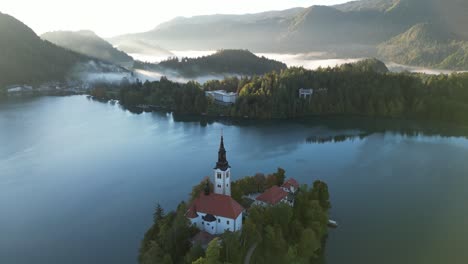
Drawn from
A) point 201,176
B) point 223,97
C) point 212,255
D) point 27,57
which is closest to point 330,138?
point 201,176

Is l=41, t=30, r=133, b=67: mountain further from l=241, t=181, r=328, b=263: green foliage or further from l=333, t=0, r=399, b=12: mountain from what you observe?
l=333, t=0, r=399, b=12: mountain

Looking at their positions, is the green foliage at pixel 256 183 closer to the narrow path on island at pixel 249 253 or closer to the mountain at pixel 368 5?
the narrow path on island at pixel 249 253

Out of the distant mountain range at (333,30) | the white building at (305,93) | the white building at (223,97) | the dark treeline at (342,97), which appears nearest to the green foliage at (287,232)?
the dark treeline at (342,97)

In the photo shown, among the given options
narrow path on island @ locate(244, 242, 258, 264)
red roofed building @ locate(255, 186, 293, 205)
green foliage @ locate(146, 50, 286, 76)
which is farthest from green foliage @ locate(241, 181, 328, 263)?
green foliage @ locate(146, 50, 286, 76)

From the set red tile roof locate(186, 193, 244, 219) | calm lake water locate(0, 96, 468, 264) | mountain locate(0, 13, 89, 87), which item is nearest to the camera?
red tile roof locate(186, 193, 244, 219)

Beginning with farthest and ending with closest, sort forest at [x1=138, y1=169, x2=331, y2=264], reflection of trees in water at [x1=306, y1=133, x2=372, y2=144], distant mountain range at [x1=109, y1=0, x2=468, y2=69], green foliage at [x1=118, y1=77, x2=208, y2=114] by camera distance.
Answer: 1. distant mountain range at [x1=109, y1=0, x2=468, y2=69]
2. green foliage at [x1=118, y1=77, x2=208, y2=114]
3. reflection of trees in water at [x1=306, y1=133, x2=372, y2=144]
4. forest at [x1=138, y1=169, x2=331, y2=264]

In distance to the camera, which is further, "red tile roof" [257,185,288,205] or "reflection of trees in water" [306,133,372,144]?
"reflection of trees in water" [306,133,372,144]
